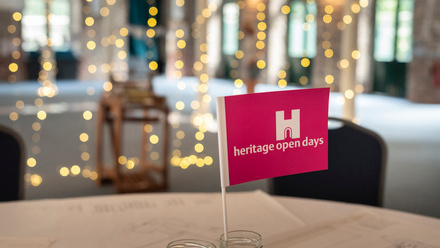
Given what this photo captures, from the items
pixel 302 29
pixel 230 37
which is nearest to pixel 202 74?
pixel 302 29

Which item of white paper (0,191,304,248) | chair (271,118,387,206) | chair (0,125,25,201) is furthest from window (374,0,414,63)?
white paper (0,191,304,248)

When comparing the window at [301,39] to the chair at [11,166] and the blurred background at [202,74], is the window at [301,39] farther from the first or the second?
the chair at [11,166]

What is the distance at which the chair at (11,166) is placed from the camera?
1.93m

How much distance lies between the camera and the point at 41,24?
46.1ft

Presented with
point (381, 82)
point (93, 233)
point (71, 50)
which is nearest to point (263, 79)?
point (381, 82)

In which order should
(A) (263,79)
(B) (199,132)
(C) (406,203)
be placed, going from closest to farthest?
(C) (406,203)
(B) (199,132)
(A) (263,79)

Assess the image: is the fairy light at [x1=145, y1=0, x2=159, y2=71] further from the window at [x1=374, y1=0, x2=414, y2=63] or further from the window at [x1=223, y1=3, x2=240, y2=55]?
the window at [x1=374, y1=0, x2=414, y2=63]

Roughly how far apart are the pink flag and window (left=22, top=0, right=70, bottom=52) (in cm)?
1343

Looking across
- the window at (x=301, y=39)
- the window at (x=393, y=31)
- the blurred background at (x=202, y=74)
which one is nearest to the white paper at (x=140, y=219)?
the blurred background at (x=202, y=74)

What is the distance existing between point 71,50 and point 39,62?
105 cm

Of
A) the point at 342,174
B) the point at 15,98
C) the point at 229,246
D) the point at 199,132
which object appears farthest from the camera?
the point at 15,98

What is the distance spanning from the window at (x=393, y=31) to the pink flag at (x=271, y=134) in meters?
8.89

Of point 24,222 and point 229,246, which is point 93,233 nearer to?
point 24,222

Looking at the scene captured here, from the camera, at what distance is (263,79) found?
13078 millimetres
